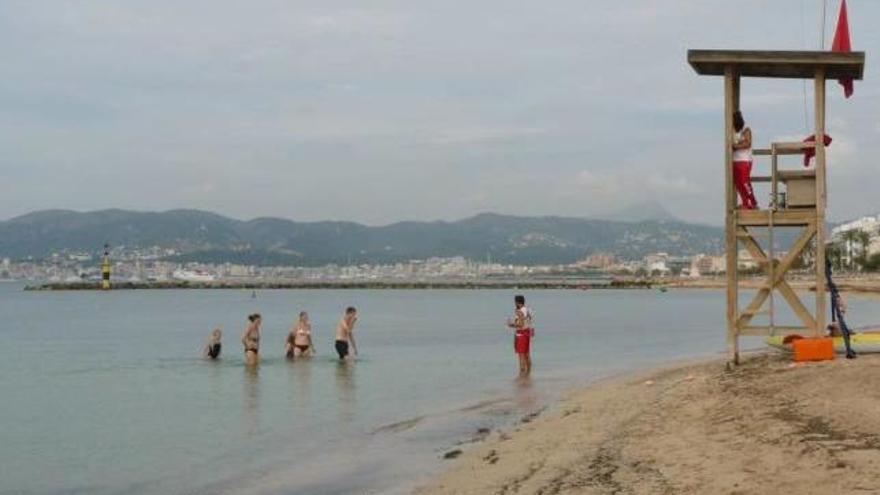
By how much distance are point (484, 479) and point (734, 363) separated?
611cm

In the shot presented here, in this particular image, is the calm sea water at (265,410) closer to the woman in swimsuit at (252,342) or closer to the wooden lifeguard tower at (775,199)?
the woman in swimsuit at (252,342)

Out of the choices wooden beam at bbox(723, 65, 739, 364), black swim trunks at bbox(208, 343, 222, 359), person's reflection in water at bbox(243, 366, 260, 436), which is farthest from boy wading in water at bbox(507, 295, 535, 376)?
black swim trunks at bbox(208, 343, 222, 359)

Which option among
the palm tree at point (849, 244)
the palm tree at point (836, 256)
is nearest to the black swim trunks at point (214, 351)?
the palm tree at point (836, 256)

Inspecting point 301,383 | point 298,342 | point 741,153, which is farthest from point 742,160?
point 298,342

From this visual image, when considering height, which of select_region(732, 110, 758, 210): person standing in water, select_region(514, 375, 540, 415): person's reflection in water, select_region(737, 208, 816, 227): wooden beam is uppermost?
select_region(732, 110, 758, 210): person standing in water

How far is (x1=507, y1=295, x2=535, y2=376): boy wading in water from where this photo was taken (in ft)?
69.6

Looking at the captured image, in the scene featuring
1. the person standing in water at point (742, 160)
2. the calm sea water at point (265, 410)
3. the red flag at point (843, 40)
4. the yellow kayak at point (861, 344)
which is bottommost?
the calm sea water at point (265, 410)

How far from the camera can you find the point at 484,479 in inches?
392

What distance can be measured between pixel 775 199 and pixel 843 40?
2.54 metres

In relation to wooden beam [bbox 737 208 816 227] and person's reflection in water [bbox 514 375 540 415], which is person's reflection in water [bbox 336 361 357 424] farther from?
wooden beam [bbox 737 208 816 227]

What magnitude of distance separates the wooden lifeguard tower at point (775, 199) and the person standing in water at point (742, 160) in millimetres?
83

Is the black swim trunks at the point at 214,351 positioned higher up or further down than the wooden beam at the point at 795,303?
further down

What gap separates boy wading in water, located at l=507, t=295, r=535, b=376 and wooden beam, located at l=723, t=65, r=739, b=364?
661 cm

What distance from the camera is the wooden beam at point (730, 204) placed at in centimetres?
1413
